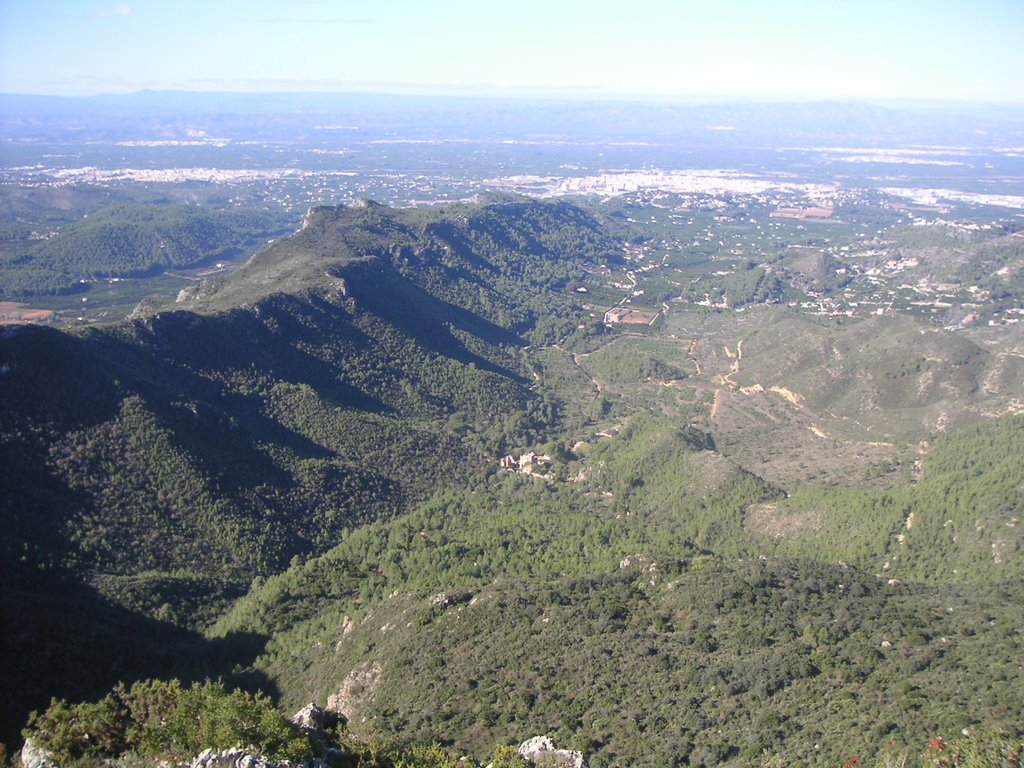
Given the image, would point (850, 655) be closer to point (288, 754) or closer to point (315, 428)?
point (288, 754)

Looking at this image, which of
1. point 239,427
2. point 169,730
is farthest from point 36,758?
point 239,427

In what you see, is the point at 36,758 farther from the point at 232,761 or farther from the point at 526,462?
the point at 526,462

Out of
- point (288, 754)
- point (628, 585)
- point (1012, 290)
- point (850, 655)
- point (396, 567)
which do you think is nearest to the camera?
point (288, 754)

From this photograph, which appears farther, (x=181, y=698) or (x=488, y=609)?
(x=488, y=609)

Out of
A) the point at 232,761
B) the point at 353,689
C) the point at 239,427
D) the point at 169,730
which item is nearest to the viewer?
the point at 232,761

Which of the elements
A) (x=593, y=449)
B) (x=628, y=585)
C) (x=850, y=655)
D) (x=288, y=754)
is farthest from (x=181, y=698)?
(x=593, y=449)

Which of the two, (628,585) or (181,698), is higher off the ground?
(181,698)

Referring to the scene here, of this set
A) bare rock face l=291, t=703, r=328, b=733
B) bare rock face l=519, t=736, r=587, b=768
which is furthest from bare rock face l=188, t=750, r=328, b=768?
bare rock face l=519, t=736, r=587, b=768

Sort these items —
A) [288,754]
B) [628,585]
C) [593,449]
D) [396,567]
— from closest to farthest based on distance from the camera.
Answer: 1. [288,754]
2. [628,585]
3. [396,567]
4. [593,449]
